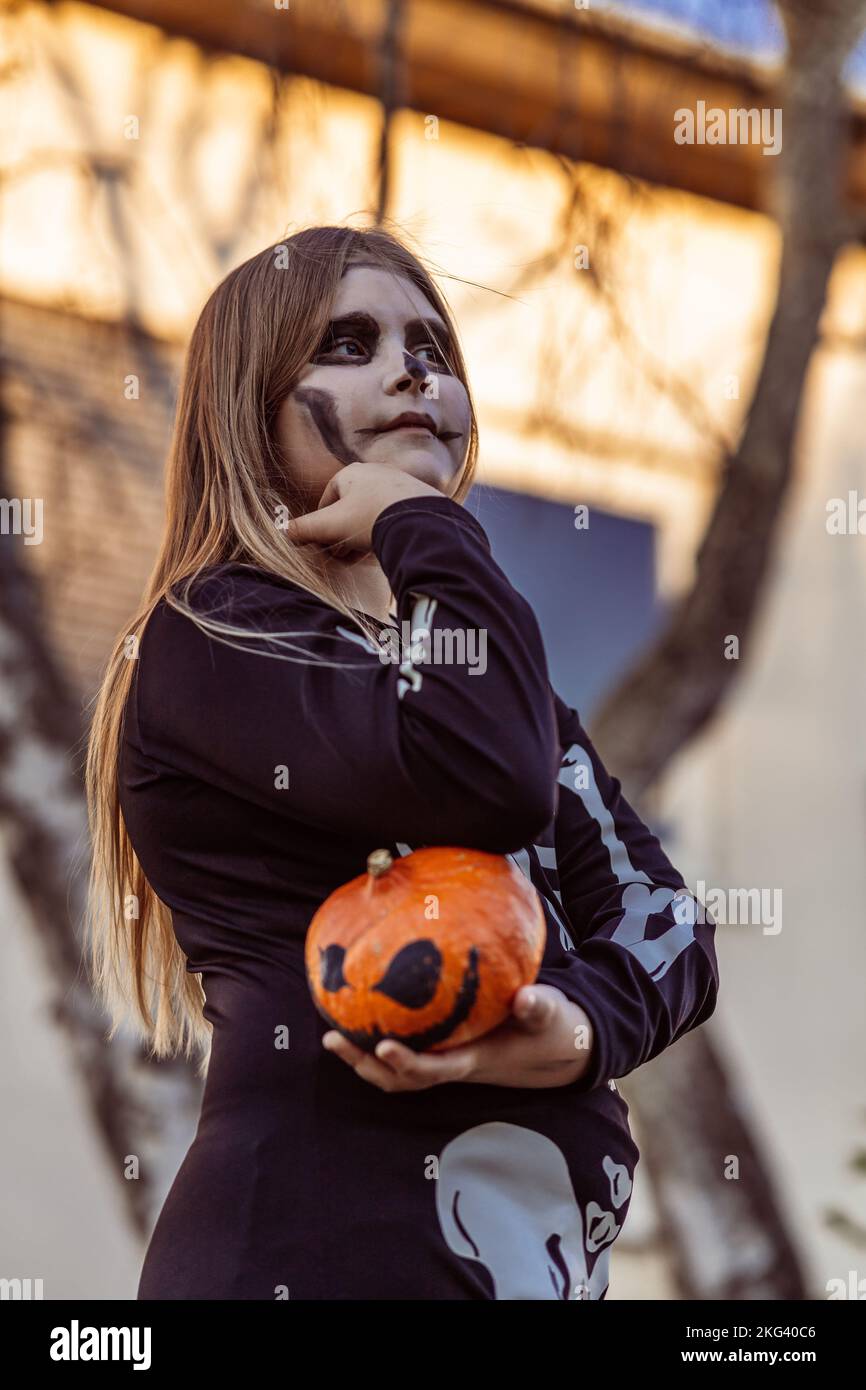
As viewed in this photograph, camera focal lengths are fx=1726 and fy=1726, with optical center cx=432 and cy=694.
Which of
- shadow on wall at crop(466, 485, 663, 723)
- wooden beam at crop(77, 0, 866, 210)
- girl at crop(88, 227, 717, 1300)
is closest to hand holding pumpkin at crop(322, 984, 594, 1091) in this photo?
girl at crop(88, 227, 717, 1300)

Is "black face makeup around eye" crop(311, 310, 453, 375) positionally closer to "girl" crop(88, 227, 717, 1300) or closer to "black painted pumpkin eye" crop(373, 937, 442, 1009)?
"girl" crop(88, 227, 717, 1300)

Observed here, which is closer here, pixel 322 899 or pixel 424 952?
pixel 424 952

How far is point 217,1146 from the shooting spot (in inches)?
68.0

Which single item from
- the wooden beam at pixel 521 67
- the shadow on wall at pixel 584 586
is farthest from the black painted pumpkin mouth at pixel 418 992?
the shadow on wall at pixel 584 586

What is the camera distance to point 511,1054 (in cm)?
167

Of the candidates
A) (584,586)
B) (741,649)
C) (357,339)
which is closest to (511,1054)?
(357,339)

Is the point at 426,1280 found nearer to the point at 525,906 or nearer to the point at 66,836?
the point at 525,906

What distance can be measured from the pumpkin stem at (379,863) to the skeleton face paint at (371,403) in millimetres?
521

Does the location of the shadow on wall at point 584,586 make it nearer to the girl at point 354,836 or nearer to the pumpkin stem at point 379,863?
the girl at point 354,836

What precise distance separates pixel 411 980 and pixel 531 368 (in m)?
5.41

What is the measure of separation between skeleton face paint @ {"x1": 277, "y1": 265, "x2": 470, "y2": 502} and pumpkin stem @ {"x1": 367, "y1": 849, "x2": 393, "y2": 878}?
52 centimetres

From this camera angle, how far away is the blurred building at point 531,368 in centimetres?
575

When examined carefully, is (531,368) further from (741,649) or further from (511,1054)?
(511,1054)

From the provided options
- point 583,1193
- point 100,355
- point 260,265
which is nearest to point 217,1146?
point 583,1193
